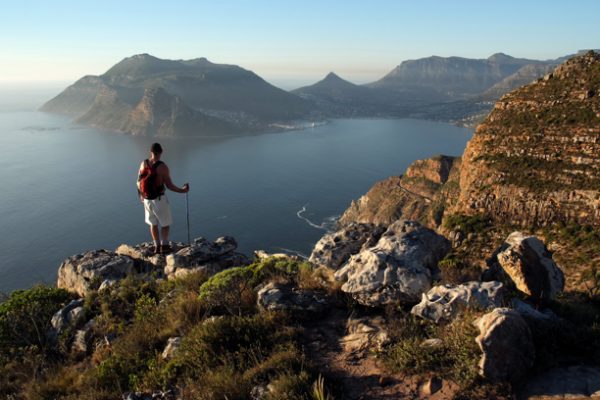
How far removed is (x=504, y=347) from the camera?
6.23m

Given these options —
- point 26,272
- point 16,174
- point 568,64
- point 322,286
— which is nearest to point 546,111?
point 568,64

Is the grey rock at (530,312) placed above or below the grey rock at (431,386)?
above

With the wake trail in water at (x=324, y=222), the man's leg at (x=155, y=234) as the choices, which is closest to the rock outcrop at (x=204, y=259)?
the man's leg at (x=155, y=234)

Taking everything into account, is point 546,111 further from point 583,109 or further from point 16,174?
point 16,174

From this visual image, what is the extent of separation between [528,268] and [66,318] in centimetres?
1254

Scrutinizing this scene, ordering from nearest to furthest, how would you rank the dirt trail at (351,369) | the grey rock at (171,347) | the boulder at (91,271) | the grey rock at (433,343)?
1. the dirt trail at (351,369)
2. the grey rock at (433,343)
3. the grey rock at (171,347)
4. the boulder at (91,271)

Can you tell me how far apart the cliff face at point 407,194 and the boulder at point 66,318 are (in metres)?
96.9

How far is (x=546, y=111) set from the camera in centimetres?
5231

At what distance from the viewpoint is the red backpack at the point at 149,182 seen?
42.1 ft

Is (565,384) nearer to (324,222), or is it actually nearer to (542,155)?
(542,155)

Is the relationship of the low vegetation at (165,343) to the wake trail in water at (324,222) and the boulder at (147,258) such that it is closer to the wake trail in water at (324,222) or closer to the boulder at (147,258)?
the boulder at (147,258)

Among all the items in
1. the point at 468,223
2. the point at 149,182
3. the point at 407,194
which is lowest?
the point at 407,194

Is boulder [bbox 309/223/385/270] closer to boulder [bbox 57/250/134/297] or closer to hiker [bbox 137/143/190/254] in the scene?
hiker [bbox 137/143/190/254]

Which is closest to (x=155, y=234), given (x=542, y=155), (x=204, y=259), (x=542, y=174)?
(x=204, y=259)
